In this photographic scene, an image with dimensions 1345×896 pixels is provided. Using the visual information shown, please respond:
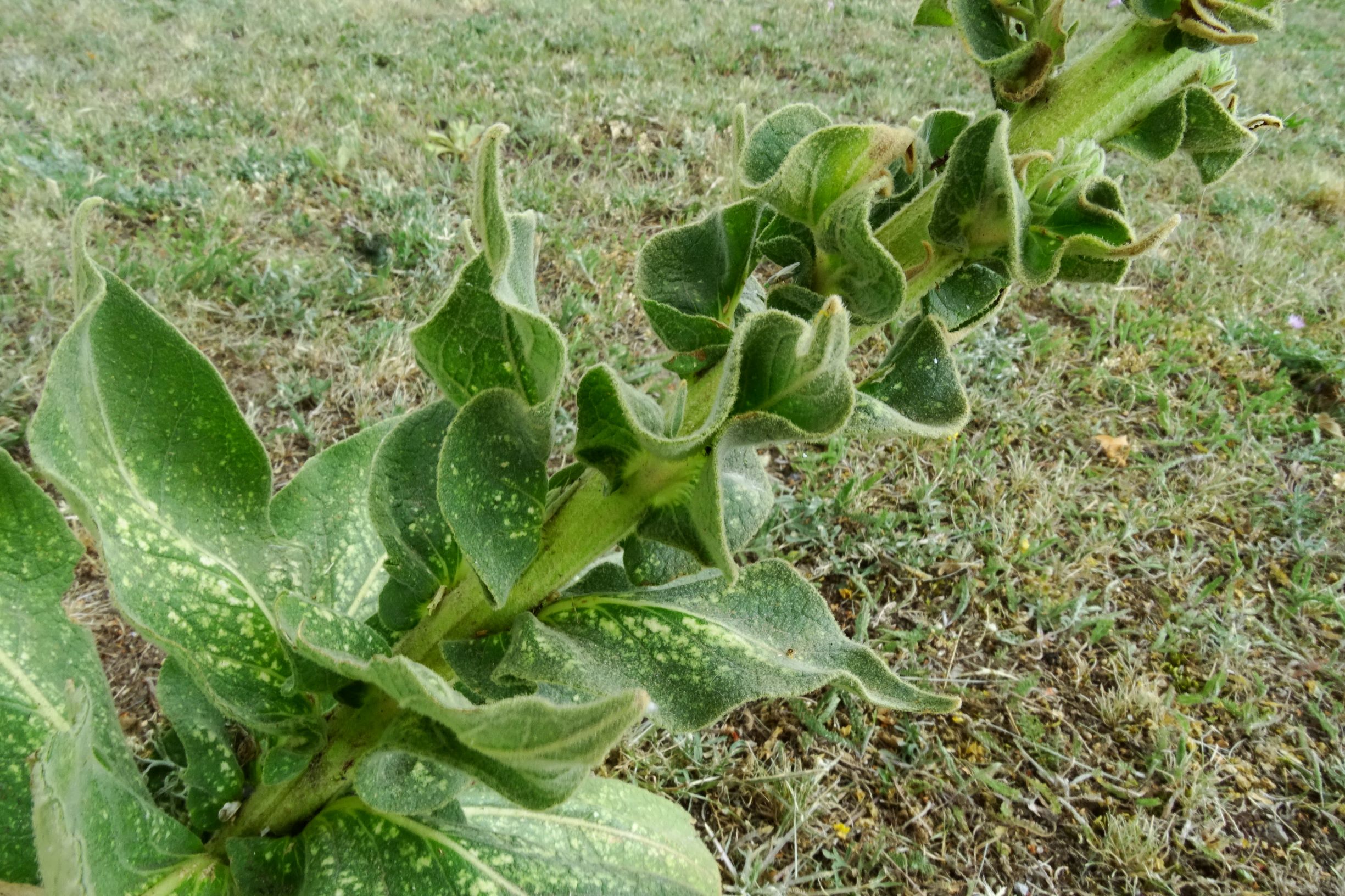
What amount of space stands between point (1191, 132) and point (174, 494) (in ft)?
4.74

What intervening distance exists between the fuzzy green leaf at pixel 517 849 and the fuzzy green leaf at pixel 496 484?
1.90 feet

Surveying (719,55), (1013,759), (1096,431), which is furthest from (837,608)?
(719,55)

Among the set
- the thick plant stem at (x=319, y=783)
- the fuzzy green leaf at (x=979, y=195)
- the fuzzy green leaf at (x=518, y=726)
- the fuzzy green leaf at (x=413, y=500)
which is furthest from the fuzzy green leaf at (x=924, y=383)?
the thick plant stem at (x=319, y=783)

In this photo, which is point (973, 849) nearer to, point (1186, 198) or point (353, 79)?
point (1186, 198)

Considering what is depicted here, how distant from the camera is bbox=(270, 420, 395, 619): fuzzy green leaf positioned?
64.0 inches

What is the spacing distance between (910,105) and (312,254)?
420 centimetres

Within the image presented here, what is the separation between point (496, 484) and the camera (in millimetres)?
1053

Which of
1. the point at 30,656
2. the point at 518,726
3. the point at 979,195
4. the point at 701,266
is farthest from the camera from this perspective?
the point at 30,656

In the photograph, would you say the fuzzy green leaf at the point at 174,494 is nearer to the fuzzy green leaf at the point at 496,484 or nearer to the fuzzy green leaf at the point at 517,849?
the fuzzy green leaf at the point at 517,849

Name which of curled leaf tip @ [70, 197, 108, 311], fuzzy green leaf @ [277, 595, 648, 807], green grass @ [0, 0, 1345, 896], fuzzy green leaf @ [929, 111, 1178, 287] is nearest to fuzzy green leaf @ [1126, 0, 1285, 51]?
fuzzy green leaf @ [929, 111, 1178, 287]

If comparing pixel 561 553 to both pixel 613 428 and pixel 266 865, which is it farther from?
pixel 266 865

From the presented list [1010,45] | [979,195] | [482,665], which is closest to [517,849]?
[482,665]

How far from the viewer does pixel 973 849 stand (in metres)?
2.16

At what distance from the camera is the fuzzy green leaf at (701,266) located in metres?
1.06
